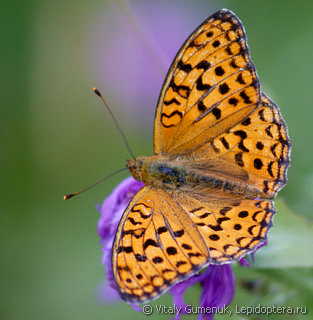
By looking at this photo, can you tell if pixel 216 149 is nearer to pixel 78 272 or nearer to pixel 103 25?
pixel 78 272

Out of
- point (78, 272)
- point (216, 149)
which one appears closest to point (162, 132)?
point (216, 149)

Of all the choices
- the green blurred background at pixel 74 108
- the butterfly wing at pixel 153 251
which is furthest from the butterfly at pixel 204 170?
the green blurred background at pixel 74 108

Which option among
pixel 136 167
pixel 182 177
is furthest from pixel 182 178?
pixel 136 167

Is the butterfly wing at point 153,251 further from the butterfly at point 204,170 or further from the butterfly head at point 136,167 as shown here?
the butterfly head at point 136,167

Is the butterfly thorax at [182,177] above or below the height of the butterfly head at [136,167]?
below

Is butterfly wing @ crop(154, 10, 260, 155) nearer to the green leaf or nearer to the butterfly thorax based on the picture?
the butterfly thorax

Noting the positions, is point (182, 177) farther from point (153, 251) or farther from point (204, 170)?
point (153, 251)
